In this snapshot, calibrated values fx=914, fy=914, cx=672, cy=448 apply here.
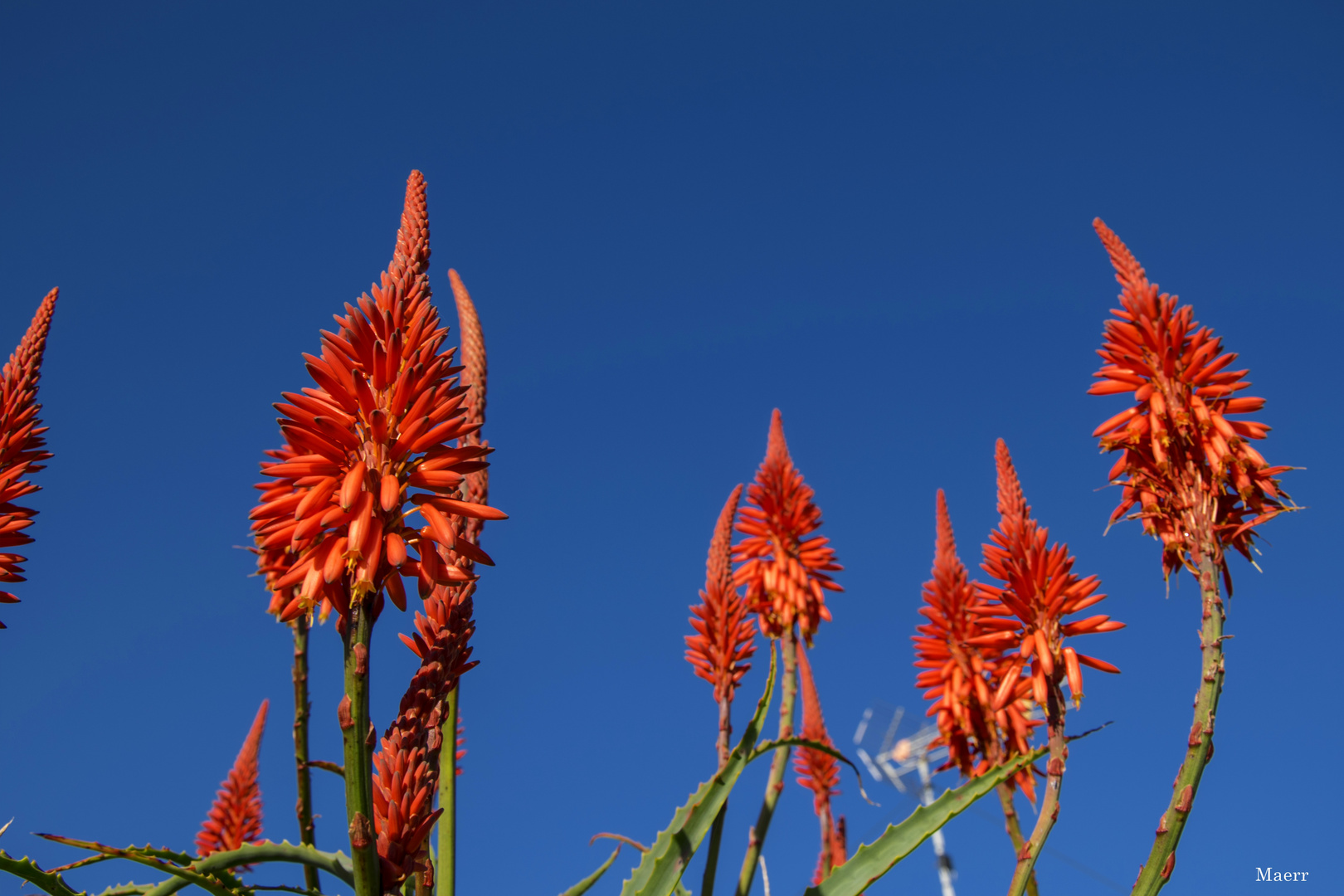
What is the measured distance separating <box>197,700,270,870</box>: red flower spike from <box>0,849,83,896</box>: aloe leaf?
4.27 m

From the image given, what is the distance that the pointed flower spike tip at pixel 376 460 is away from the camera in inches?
87.5

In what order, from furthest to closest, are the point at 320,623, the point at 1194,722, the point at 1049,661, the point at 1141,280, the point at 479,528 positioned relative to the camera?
1. the point at 1141,280
2. the point at 1049,661
3. the point at 1194,722
4. the point at 479,528
5. the point at 320,623

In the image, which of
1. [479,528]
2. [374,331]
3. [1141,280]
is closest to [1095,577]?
[1141,280]

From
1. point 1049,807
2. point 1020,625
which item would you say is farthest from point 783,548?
point 1049,807

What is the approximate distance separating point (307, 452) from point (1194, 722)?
3261 mm

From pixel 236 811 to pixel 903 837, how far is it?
465 cm

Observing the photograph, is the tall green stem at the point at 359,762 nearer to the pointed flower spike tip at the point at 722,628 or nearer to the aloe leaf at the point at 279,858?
the aloe leaf at the point at 279,858

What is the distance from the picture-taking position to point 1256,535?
4.34 meters

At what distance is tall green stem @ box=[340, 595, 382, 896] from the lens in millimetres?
1823

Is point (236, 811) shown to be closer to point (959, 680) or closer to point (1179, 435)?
point (959, 680)

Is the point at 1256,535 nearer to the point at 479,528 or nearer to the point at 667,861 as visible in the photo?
the point at 667,861

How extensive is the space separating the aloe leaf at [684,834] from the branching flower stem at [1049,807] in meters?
1.00

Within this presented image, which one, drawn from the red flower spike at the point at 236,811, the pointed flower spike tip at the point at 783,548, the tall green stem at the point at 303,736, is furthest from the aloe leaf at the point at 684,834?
the red flower spike at the point at 236,811

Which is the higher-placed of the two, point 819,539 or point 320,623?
point 819,539
